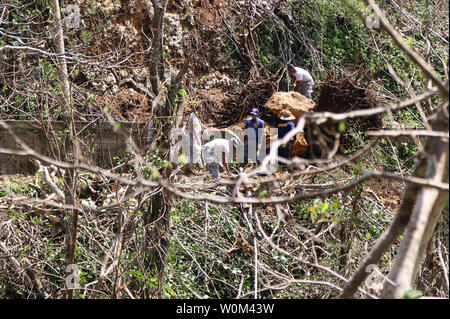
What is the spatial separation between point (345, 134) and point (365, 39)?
192 inches

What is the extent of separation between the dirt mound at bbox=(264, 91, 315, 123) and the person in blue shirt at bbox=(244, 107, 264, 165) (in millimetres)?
1031

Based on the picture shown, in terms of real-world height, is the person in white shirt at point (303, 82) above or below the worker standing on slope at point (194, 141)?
above

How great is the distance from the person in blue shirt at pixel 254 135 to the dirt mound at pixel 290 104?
1.03 meters

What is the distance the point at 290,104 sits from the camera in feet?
37.5

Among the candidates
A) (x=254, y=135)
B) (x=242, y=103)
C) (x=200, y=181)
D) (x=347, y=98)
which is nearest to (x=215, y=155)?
(x=200, y=181)

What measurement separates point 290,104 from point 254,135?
1.47 metres

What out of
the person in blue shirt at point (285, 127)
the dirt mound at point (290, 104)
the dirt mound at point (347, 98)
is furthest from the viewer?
the dirt mound at point (347, 98)

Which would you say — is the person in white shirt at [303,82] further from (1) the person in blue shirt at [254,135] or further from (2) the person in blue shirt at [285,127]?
(1) the person in blue shirt at [254,135]

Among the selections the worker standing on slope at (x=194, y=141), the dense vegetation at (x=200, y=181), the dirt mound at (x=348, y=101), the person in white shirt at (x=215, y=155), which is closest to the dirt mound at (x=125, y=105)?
the dense vegetation at (x=200, y=181)

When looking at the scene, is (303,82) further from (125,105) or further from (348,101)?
(125,105)

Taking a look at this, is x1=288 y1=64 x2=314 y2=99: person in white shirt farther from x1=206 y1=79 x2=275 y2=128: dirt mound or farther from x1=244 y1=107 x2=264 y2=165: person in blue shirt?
x1=244 y1=107 x2=264 y2=165: person in blue shirt

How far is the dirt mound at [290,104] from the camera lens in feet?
37.4

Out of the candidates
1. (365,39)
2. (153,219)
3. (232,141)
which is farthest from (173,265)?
(365,39)
